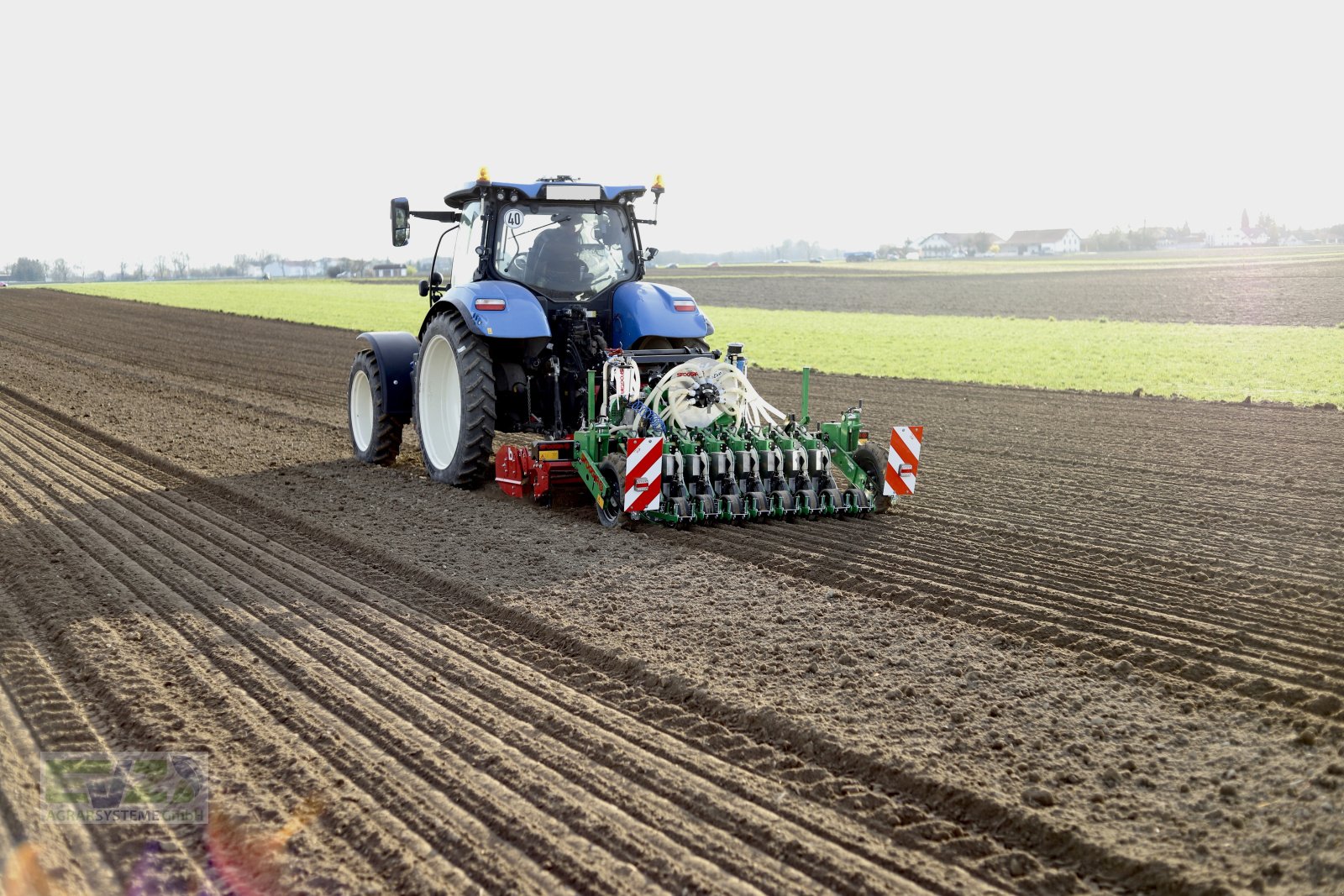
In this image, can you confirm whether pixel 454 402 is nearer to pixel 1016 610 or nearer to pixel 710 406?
pixel 710 406

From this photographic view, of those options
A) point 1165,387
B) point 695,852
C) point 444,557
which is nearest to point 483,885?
point 695,852

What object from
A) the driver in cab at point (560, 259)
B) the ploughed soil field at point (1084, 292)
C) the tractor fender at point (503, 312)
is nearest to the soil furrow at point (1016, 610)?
the tractor fender at point (503, 312)

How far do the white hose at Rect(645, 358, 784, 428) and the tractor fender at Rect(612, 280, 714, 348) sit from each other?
1.67 ft

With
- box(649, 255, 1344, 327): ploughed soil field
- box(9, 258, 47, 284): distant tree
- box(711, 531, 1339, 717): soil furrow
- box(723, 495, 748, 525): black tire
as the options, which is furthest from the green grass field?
box(9, 258, 47, 284): distant tree

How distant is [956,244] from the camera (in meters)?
125

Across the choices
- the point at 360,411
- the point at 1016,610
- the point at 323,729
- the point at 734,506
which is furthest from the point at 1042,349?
the point at 323,729

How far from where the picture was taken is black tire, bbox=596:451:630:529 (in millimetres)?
7848

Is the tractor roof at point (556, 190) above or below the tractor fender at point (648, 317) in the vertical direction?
above

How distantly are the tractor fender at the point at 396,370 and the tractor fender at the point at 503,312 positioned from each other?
146 centimetres

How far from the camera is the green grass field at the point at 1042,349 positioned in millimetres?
17781

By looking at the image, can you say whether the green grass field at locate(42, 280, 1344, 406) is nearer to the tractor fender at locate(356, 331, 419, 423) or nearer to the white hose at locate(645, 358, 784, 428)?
the white hose at locate(645, 358, 784, 428)

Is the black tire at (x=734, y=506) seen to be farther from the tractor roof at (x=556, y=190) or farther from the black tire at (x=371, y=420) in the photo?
the black tire at (x=371, y=420)

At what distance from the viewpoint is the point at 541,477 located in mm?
8422

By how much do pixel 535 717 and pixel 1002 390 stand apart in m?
13.1
